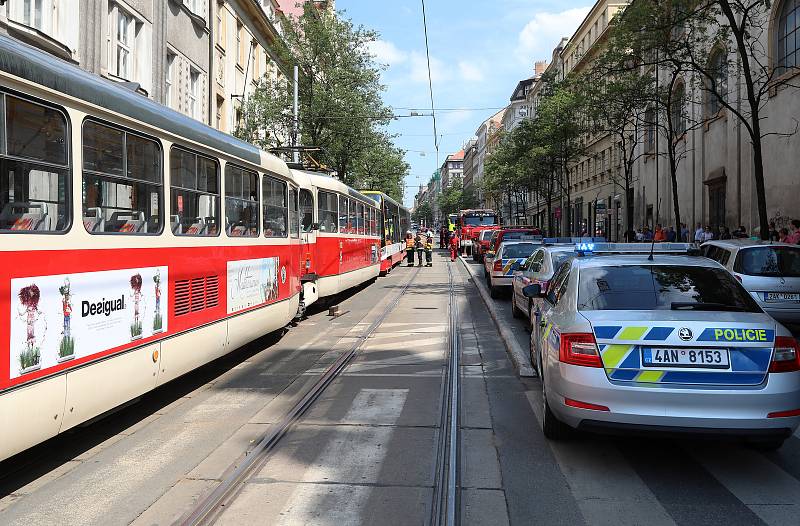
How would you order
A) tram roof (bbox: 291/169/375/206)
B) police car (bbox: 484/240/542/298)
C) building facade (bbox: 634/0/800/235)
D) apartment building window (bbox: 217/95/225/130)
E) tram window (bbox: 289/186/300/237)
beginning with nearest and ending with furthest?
tram window (bbox: 289/186/300/237), tram roof (bbox: 291/169/375/206), police car (bbox: 484/240/542/298), building facade (bbox: 634/0/800/235), apartment building window (bbox: 217/95/225/130)

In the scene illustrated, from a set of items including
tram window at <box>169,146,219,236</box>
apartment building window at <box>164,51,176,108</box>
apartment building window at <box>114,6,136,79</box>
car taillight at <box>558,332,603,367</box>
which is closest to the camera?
car taillight at <box>558,332,603,367</box>

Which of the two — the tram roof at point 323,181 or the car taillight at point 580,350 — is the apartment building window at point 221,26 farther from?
the car taillight at point 580,350

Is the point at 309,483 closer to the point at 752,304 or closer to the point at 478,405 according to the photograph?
the point at 478,405

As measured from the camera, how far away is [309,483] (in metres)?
4.72

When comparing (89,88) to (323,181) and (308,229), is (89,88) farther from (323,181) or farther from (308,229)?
(323,181)

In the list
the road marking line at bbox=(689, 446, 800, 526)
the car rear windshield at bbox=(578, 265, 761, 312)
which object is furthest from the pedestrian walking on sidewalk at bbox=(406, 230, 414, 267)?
the road marking line at bbox=(689, 446, 800, 526)

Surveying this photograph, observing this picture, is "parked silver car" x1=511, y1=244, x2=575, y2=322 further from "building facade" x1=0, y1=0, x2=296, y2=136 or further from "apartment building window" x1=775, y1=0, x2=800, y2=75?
"apartment building window" x1=775, y1=0, x2=800, y2=75

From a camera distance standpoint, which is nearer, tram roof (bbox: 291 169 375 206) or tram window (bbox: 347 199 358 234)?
tram roof (bbox: 291 169 375 206)

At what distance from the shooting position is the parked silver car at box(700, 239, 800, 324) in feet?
35.6

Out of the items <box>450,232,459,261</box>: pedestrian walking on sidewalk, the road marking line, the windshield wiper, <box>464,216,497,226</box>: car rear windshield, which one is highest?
<box>464,216,497,226</box>: car rear windshield

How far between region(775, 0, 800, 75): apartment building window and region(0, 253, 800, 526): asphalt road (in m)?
17.0

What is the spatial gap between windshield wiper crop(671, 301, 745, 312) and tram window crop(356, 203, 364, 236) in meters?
14.6

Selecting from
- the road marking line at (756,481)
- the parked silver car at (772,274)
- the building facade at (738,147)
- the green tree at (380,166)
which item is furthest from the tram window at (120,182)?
the green tree at (380,166)

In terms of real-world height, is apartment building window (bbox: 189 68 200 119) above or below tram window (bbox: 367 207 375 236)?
above
